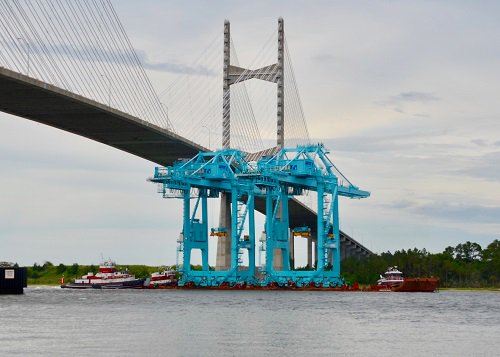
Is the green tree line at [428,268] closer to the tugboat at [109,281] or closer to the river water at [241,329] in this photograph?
the tugboat at [109,281]

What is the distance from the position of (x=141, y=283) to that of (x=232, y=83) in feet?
62.4

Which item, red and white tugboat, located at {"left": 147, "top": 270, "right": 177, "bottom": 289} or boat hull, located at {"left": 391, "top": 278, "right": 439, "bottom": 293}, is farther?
red and white tugboat, located at {"left": 147, "top": 270, "right": 177, "bottom": 289}

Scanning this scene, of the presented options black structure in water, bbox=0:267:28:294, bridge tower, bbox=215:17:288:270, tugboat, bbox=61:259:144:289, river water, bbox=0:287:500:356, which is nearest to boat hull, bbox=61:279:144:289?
tugboat, bbox=61:259:144:289

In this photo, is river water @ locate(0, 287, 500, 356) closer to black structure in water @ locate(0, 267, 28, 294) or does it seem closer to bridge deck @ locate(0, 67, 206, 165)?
black structure in water @ locate(0, 267, 28, 294)

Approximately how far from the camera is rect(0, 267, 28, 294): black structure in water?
2808 inches

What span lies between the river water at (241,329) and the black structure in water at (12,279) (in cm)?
918

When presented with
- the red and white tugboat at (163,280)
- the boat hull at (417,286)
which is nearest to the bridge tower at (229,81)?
the red and white tugboat at (163,280)

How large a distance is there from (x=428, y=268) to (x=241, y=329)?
265 feet

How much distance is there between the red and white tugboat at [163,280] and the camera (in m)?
97.0

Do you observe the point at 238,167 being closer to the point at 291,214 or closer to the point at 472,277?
the point at 291,214

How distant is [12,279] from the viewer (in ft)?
238

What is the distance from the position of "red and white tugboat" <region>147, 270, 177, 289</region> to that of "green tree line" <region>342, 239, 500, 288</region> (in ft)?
75.0

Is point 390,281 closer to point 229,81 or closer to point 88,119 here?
point 229,81

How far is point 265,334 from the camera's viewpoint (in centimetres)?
3972
